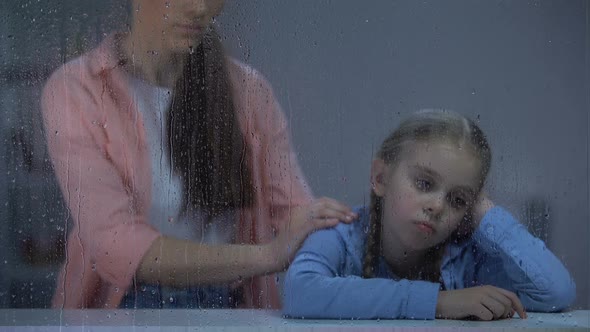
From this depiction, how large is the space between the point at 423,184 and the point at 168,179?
2.01 ft

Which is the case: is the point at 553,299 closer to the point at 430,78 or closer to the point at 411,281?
the point at 411,281

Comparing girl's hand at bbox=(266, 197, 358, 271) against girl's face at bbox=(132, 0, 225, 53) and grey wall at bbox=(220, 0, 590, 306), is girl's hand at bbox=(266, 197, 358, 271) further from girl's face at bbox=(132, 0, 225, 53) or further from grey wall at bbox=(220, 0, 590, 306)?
girl's face at bbox=(132, 0, 225, 53)

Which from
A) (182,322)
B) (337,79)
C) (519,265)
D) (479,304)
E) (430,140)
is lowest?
(182,322)

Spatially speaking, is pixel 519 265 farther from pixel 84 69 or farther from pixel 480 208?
pixel 84 69

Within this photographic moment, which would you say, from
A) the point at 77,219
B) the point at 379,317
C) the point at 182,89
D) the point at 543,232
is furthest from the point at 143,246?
the point at 543,232

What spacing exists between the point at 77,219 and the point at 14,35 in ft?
1.55

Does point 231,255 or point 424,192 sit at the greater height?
point 424,192

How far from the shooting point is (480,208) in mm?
2982

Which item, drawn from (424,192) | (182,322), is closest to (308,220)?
(424,192)

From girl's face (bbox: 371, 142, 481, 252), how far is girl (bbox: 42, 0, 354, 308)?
4.5 inches

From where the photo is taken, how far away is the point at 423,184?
2.94m

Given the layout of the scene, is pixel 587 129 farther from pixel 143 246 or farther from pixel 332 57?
pixel 143 246

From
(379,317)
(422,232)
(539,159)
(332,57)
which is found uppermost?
(332,57)

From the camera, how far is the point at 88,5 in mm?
2967
